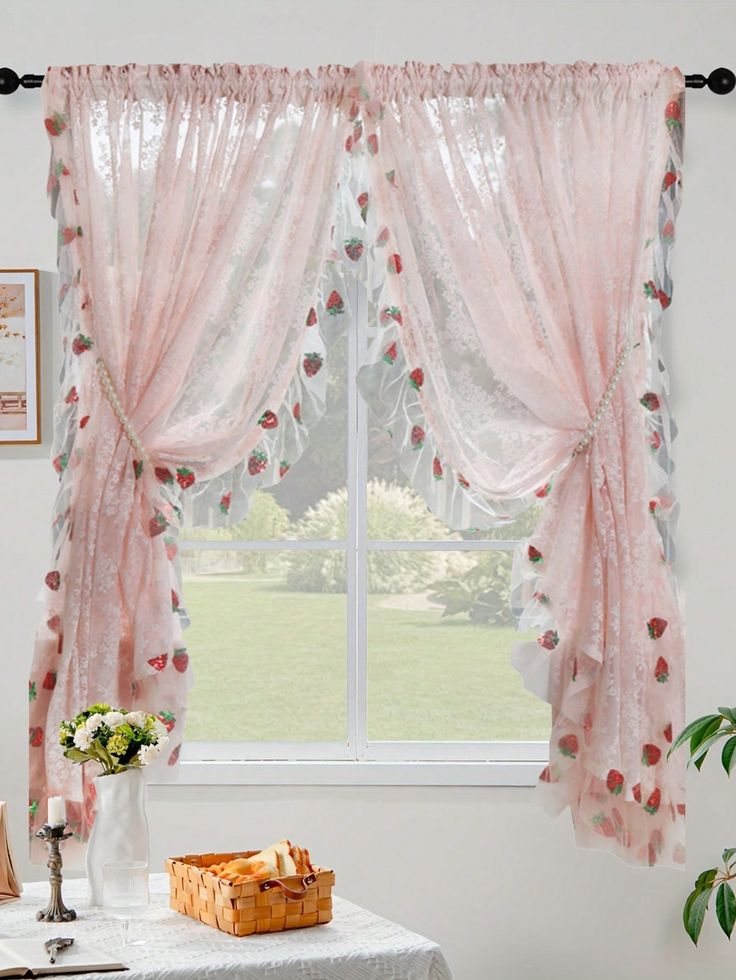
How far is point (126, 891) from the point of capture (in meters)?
1.99

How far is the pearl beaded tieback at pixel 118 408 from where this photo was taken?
9.50 feet

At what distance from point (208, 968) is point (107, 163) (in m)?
1.94

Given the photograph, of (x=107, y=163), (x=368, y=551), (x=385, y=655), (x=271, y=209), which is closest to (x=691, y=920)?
(x=385, y=655)

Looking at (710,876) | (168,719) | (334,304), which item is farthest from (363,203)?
(710,876)

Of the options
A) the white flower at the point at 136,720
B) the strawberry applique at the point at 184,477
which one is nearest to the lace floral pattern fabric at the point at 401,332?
the strawberry applique at the point at 184,477

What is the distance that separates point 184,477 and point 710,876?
158 centimetres

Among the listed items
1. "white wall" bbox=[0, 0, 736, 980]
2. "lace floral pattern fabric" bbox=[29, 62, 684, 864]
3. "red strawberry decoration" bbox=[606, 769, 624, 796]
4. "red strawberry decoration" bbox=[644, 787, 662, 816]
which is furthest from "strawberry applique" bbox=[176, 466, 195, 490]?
"red strawberry decoration" bbox=[644, 787, 662, 816]

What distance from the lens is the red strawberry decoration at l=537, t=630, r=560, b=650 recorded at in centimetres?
287

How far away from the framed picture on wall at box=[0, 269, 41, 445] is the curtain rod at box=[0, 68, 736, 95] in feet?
1.52

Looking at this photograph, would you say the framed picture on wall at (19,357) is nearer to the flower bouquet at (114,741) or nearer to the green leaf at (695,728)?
the flower bouquet at (114,741)

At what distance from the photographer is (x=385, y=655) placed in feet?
10.3

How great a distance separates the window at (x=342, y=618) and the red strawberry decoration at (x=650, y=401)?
52cm

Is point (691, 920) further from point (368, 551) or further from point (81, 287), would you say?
point (81, 287)

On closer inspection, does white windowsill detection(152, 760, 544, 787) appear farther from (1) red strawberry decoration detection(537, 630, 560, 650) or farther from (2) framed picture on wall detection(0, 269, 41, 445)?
(2) framed picture on wall detection(0, 269, 41, 445)
